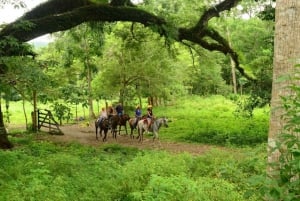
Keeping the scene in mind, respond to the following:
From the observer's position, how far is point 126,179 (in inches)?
331

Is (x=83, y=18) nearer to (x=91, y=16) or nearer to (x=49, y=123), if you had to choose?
(x=91, y=16)

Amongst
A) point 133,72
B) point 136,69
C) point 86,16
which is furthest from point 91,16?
point 133,72

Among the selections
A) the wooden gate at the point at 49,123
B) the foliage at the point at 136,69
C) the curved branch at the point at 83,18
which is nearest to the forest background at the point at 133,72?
the foliage at the point at 136,69

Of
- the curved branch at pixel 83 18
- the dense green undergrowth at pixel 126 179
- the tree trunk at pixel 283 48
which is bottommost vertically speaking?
the dense green undergrowth at pixel 126 179

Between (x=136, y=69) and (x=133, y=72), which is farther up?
(x=136, y=69)

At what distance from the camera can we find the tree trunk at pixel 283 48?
416cm

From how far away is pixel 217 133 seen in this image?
70.1 ft

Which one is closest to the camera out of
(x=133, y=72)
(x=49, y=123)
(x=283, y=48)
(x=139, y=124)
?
(x=283, y=48)

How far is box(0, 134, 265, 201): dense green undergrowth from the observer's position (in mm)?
7070

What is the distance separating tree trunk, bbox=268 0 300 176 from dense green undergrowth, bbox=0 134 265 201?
0.37 meters

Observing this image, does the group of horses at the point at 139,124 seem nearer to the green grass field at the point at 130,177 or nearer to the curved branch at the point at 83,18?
the green grass field at the point at 130,177

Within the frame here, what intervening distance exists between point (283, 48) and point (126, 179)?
201 inches

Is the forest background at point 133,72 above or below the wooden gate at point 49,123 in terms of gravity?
above

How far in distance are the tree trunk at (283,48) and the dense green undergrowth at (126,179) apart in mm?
373
